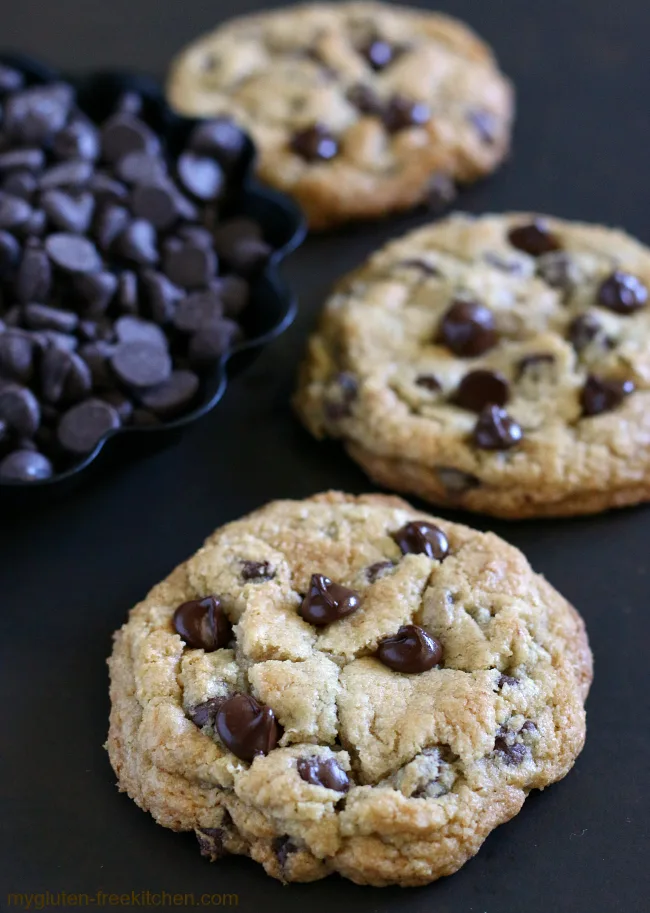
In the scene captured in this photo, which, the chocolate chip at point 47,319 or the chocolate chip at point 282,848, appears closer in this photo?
the chocolate chip at point 282,848

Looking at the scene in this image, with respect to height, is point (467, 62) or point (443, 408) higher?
point (467, 62)

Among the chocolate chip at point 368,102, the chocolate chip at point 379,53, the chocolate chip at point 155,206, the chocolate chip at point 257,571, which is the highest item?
the chocolate chip at point 379,53

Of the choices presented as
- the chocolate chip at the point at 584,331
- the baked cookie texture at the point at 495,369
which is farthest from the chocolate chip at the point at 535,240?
the chocolate chip at the point at 584,331

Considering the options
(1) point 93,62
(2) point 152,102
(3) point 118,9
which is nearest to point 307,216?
(2) point 152,102

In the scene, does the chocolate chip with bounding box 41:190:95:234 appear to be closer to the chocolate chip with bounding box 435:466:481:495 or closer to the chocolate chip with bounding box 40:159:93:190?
the chocolate chip with bounding box 40:159:93:190

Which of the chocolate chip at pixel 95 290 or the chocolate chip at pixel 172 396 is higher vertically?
the chocolate chip at pixel 95 290

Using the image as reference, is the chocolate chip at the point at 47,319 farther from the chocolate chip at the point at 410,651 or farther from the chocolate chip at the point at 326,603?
the chocolate chip at the point at 410,651

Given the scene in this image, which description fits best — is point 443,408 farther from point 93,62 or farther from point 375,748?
point 93,62

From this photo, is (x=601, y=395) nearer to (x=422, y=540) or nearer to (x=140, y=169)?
(x=422, y=540)
